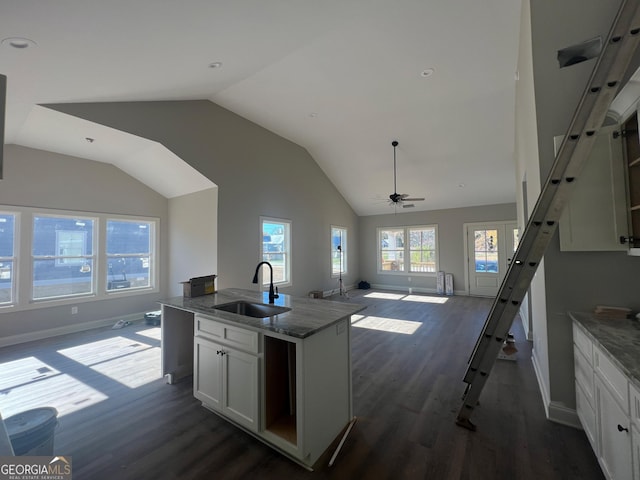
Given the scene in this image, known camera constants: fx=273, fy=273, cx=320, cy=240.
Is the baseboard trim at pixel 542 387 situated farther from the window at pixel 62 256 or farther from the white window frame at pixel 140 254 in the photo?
the window at pixel 62 256

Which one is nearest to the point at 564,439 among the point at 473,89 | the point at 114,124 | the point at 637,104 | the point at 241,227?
the point at 637,104

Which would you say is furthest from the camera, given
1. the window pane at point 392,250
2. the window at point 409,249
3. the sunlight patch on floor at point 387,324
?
the window pane at point 392,250

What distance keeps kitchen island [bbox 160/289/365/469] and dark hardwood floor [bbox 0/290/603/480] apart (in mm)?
161

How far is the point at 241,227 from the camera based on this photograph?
5164 mm

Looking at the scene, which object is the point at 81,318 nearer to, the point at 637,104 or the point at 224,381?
the point at 224,381

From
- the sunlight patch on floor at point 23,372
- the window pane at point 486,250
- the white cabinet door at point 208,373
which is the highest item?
the window pane at point 486,250

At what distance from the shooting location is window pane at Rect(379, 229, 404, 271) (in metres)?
9.07

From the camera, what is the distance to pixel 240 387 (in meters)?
2.00

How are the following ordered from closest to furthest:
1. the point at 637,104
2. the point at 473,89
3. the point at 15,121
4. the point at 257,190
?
the point at 637,104 < the point at 15,121 < the point at 473,89 < the point at 257,190

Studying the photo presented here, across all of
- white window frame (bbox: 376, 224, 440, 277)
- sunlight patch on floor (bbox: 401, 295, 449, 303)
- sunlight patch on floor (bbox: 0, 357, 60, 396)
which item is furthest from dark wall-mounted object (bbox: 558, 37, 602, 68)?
white window frame (bbox: 376, 224, 440, 277)

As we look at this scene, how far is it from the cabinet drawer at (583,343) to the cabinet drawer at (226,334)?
216cm

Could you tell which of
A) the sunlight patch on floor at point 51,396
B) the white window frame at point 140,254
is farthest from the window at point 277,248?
the sunlight patch on floor at point 51,396

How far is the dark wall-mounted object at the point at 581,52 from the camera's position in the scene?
1.57 meters

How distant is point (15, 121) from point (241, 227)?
3.14m
